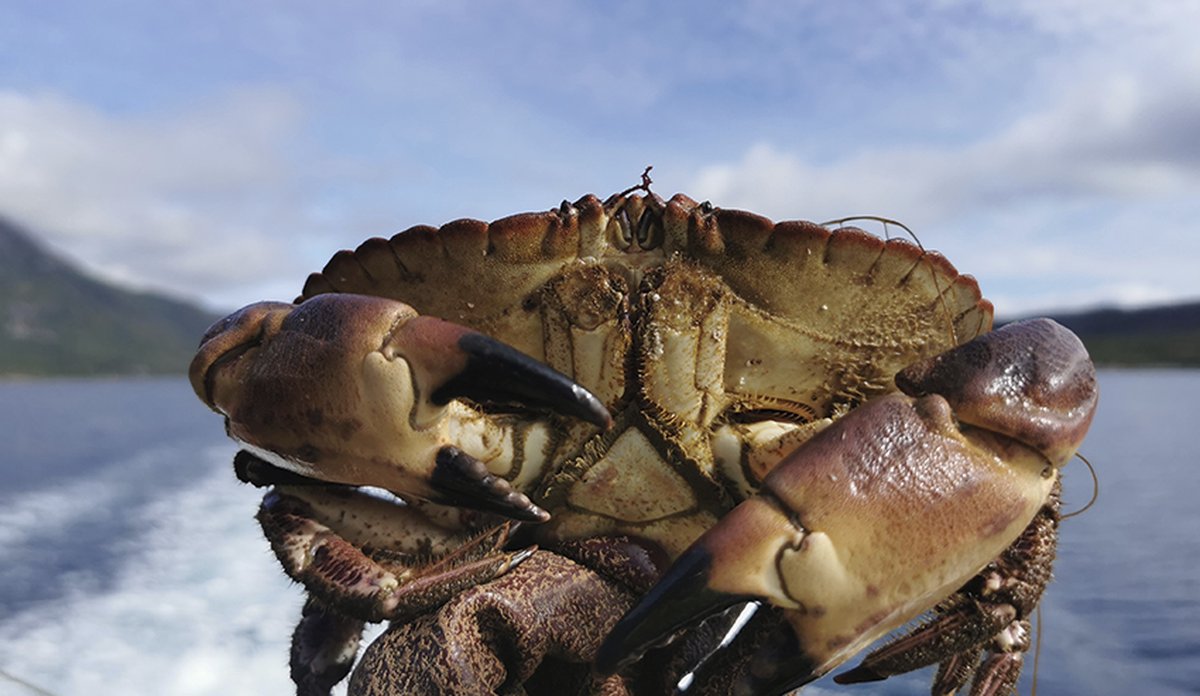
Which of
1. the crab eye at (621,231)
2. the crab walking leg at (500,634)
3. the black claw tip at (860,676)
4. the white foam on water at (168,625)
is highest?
the white foam on water at (168,625)

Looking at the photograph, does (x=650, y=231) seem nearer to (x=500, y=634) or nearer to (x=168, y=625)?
(x=500, y=634)

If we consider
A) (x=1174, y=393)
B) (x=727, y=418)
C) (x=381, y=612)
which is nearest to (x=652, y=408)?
(x=727, y=418)

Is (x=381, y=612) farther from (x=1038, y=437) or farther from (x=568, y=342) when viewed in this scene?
(x=1038, y=437)

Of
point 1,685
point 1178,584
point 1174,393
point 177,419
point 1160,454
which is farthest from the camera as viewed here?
point 1174,393

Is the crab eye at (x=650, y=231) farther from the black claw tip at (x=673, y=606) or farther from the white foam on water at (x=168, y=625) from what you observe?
the white foam on water at (x=168, y=625)

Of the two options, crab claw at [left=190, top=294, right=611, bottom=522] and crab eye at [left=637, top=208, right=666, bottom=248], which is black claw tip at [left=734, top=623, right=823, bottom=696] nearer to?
crab claw at [left=190, top=294, right=611, bottom=522]

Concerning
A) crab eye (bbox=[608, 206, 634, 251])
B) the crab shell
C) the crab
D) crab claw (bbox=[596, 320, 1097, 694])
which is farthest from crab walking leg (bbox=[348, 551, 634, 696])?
crab eye (bbox=[608, 206, 634, 251])

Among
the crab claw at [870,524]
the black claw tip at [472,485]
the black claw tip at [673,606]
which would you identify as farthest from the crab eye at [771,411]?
the black claw tip at [673,606]
